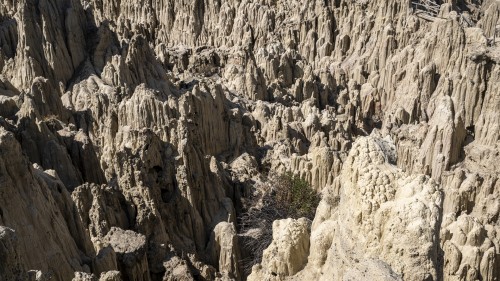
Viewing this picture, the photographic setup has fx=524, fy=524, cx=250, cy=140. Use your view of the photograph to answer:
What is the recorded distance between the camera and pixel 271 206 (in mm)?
19812

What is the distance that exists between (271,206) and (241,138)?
7.57m

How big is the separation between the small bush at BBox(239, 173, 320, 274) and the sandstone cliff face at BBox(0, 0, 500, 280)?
0.57 m

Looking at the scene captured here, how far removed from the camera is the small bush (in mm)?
17406

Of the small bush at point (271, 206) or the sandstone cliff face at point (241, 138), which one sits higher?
the sandstone cliff face at point (241, 138)

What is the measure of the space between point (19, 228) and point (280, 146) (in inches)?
651

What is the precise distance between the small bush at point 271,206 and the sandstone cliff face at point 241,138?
57 centimetres

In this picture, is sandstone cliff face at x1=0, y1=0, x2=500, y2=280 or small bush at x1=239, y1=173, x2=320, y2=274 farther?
small bush at x1=239, y1=173, x2=320, y2=274

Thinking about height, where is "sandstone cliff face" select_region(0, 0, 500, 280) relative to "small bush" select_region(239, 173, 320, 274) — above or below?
above

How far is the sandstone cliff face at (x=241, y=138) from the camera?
799 centimetres

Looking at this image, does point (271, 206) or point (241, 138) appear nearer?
point (271, 206)

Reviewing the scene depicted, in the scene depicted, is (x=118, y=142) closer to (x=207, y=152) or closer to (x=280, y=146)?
(x=207, y=152)

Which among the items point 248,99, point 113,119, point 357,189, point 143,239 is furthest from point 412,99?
point 357,189

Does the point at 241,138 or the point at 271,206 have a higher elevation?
the point at 241,138

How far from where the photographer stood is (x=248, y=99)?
1346 inches
